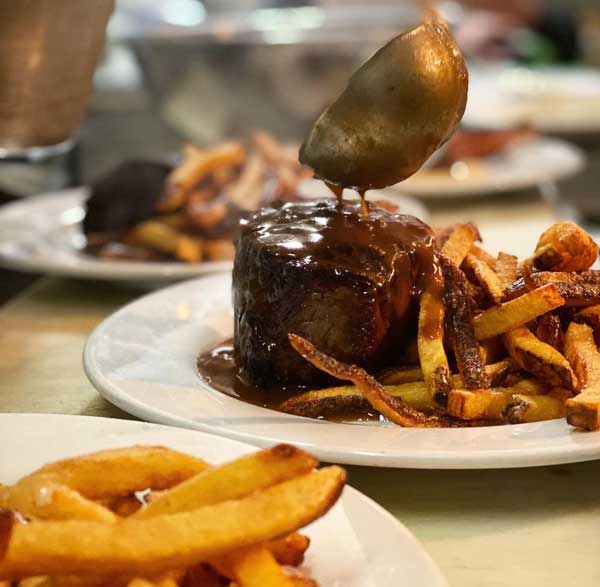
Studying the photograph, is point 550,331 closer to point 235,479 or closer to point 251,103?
point 235,479

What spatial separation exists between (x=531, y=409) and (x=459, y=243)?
50 centimetres

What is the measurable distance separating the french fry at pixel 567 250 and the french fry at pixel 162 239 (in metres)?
1.33

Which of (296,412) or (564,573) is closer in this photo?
(564,573)

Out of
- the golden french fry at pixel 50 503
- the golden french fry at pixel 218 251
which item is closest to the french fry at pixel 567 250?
the golden french fry at pixel 50 503

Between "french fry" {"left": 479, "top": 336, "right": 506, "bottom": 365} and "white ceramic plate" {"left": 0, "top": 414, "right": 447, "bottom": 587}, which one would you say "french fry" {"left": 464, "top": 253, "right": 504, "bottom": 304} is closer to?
"french fry" {"left": 479, "top": 336, "right": 506, "bottom": 365}

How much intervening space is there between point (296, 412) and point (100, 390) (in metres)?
0.37

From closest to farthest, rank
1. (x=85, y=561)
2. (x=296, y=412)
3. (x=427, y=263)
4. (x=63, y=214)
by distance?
(x=85, y=561) < (x=296, y=412) < (x=427, y=263) < (x=63, y=214)

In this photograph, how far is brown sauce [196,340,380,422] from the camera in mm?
1877

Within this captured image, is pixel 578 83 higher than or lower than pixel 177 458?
lower

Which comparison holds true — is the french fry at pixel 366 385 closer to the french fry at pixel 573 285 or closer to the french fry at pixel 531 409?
the french fry at pixel 531 409

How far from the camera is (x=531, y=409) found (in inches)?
70.1

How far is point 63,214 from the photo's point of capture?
12.2 ft

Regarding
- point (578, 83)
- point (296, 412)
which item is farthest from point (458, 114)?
point (578, 83)

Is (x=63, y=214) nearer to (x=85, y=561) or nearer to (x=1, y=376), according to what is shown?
(x=1, y=376)
